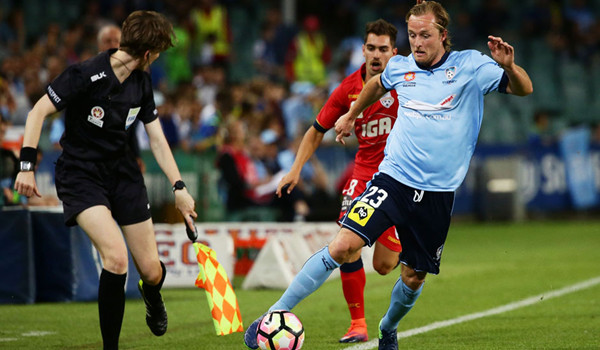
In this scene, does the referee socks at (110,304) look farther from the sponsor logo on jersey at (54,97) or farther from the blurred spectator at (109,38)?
the blurred spectator at (109,38)

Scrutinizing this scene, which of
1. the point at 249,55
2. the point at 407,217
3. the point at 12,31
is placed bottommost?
the point at 249,55

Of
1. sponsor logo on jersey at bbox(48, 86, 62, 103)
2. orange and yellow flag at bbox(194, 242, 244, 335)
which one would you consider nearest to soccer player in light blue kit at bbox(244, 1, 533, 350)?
orange and yellow flag at bbox(194, 242, 244, 335)

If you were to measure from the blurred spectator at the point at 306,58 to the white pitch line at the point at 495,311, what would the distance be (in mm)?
11475

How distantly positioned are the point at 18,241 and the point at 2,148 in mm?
1265

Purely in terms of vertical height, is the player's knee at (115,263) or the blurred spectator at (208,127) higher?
the player's knee at (115,263)

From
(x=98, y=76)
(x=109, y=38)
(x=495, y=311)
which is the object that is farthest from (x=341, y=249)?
(x=109, y=38)

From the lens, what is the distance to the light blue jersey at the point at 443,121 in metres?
6.40

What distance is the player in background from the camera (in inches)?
253

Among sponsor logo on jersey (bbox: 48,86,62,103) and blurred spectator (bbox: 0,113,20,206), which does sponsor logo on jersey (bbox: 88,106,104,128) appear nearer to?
sponsor logo on jersey (bbox: 48,86,62,103)

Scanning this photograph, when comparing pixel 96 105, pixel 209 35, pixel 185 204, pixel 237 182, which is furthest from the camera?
pixel 209 35

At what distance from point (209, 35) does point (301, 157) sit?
1441 centimetres

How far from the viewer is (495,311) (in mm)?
9375

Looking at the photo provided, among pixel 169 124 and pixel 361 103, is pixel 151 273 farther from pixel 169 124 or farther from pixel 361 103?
pixel 169 124

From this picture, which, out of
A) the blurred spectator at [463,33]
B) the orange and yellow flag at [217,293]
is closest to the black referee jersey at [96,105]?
the orange and yellow flag at [217,293]
